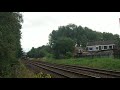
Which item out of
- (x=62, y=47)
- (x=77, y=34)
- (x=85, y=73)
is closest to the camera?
(x=85, y=73)

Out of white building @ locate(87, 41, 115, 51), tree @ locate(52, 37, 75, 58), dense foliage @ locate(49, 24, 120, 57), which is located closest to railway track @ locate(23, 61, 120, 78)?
tree @ locate(52, 37, 75, 58)

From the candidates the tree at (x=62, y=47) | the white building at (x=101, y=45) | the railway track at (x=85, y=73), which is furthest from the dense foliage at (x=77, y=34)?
the railway track at (x=85, y=73)

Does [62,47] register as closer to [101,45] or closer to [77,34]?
[101,45]

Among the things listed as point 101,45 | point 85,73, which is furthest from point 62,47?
point 85,73

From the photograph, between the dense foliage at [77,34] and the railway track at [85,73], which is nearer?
the railway track at [85,73]

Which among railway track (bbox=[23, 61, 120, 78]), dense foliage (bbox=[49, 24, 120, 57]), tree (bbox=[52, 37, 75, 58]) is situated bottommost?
railway track (bbox=[23, 61, 120, 78])

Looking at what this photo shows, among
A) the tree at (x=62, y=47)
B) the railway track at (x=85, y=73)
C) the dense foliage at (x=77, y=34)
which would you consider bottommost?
the railway track at (x=85, y=73)

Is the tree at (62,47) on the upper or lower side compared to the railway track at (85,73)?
upper

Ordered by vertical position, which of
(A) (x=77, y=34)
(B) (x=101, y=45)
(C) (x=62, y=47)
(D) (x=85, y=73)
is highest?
(A) (x=77, y=34)

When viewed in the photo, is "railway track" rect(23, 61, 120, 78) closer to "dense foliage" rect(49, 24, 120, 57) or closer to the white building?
the white building

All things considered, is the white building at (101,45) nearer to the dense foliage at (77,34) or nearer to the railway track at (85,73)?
the dense foliage at (77,34)

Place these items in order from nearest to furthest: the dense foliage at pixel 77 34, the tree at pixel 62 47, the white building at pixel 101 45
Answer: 1. the tree at pixel 62 47
2. the white building at pixel 101 45
3. the dense foliage at pixel 77 34
